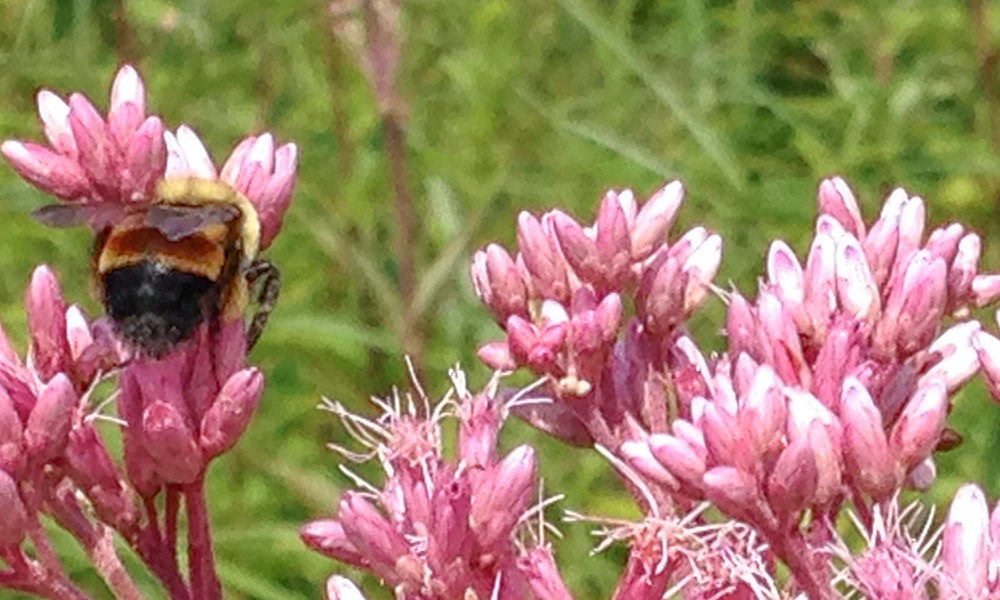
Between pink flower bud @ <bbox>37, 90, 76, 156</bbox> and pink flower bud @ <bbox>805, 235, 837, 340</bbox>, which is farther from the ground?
pink flower bud @ <bbox>37, 90, 76, 156</bbox>

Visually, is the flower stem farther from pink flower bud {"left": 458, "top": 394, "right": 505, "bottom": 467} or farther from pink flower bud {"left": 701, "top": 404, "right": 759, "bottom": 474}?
pink flower bud {"left": 701, "top": 404, "right": 759, "bottom": 474}

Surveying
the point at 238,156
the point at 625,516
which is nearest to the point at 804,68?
the point at 625,516

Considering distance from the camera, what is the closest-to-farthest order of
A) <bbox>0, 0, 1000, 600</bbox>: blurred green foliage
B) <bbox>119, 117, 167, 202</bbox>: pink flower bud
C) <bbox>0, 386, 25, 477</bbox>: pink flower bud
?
<bbox>0, 386, 25, 477</bbox>: pink flower bud
<bbox>119, 117, 167, 202</bbox>: pink flower bud
<bbox>0, 0, 1000, 600</bbox>: blurred green foliage

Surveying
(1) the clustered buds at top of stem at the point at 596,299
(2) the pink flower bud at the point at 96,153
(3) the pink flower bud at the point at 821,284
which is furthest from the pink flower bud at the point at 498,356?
(2) the pink flower bud at the point at 96,153

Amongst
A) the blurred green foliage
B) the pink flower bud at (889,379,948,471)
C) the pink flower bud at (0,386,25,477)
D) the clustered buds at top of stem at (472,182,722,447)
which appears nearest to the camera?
the pink flower bud at (889,379,948,471)

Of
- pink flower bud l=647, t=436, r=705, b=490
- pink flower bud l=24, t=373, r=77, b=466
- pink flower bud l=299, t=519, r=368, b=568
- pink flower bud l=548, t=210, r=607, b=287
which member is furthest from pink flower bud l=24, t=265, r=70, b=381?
pink flower bud l=647, t=436, r=705, b=490

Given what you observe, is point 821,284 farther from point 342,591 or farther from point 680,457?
point 342,591
